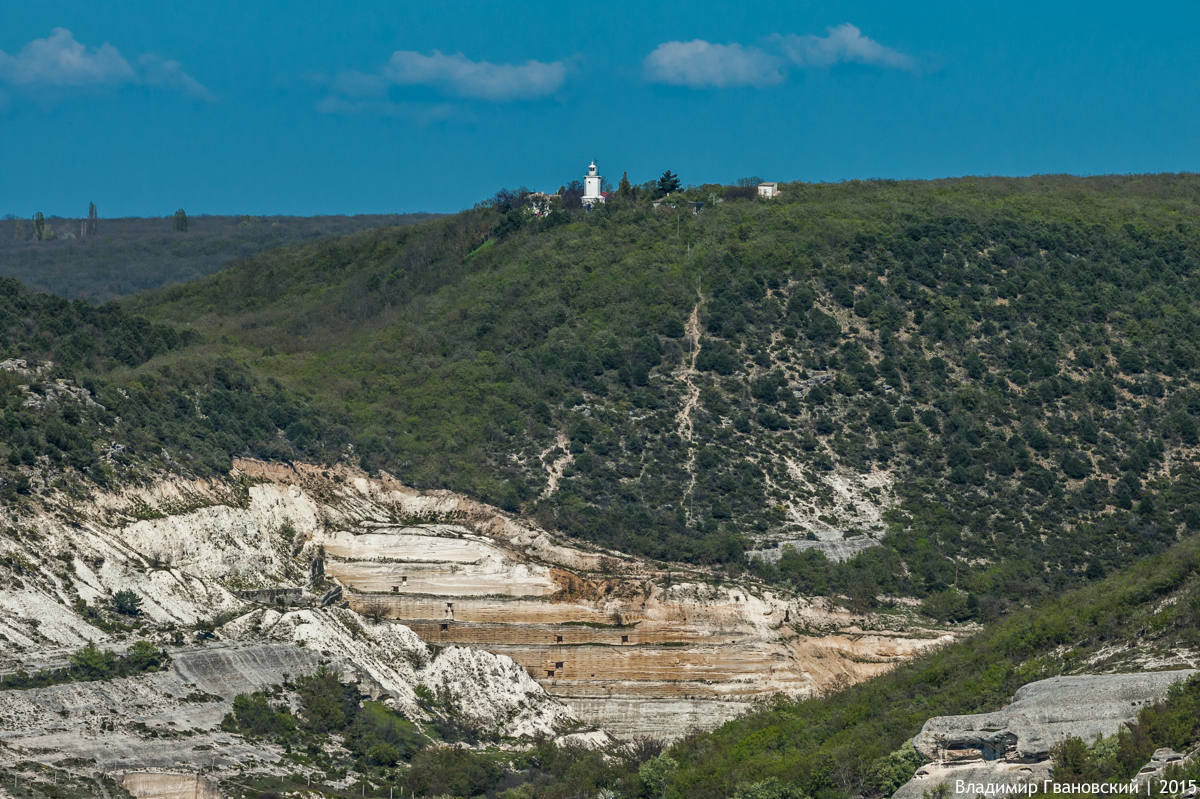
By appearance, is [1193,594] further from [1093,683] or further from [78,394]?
[78,394]

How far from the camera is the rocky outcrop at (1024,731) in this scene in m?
49.5

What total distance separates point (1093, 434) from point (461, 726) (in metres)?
38.4

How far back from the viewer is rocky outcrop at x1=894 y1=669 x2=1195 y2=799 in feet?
162

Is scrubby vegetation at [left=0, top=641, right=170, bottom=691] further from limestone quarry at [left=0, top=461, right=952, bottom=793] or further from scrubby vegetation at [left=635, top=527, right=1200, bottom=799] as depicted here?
scrubby vegetation at [left=635, top=527, right=1200, bottom=799]

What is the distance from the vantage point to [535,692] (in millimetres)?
75938

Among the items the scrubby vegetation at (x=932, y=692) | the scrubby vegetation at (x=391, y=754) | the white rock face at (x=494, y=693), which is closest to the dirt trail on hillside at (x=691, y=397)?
the white rock face at (x=494, y=693)

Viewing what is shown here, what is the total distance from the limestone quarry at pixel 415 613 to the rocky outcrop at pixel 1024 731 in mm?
23728

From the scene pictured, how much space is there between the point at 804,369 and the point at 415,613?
95.6 feet

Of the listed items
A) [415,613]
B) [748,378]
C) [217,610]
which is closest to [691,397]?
[748,378]

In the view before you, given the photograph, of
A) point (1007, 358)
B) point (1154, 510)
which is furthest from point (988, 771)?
point (1007, 358)

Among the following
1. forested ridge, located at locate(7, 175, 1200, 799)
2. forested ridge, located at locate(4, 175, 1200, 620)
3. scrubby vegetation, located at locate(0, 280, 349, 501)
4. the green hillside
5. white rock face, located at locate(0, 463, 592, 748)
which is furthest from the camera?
the green hillside

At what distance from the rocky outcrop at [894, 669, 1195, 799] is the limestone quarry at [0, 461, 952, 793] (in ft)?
77.8

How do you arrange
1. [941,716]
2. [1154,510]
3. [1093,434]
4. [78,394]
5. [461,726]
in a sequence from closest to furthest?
1. [941,716]
2. [461,726]
3. [78,394]
4. [1154,510]
5. [1093,434]

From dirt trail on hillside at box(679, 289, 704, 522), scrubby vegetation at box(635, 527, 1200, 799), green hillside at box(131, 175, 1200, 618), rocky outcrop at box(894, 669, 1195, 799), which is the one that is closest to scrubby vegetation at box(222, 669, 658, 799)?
scrubby vegetation at box(635, 527, 1200, 799)
